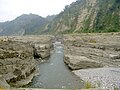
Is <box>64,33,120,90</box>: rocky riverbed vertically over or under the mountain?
under

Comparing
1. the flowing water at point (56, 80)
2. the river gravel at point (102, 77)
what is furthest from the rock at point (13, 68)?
the river gravel at point (102, 77)

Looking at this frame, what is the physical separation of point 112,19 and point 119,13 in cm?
406

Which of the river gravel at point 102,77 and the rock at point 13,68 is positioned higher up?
the rock at point 13,68

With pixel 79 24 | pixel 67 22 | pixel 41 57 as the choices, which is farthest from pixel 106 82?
pixel 67 22

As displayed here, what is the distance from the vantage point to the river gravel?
26281 millimetres

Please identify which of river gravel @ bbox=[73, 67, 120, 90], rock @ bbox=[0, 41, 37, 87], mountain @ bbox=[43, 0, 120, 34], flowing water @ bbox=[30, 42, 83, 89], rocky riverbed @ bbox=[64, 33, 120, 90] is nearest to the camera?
river gravel @ bbox=[73, 67, 120, 90]

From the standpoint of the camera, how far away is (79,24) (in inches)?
6206

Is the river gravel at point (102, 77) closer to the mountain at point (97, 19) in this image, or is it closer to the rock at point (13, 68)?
the rock at point (13, 68)

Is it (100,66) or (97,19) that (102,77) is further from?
(97,19)

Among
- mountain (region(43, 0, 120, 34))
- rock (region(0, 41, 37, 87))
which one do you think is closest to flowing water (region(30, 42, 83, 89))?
rock (region(0, 41, 37, 87))

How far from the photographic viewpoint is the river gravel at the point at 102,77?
2628cm

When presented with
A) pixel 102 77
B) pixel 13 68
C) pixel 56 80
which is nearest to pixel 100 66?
pixel 102 77

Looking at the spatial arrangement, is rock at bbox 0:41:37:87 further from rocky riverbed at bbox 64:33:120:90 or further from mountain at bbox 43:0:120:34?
mountain at bbox 43:0:120:34

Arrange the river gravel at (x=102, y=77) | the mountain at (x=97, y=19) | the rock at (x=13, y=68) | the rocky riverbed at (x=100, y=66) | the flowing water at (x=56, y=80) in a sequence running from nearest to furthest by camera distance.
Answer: the river gravel at (x=102, y=77), the rock at (x=13, y=68), the flowing water at (x=56, y=80), the rocky riverbed at (x=100, y=66), the mountain at (x=97, y=19)
